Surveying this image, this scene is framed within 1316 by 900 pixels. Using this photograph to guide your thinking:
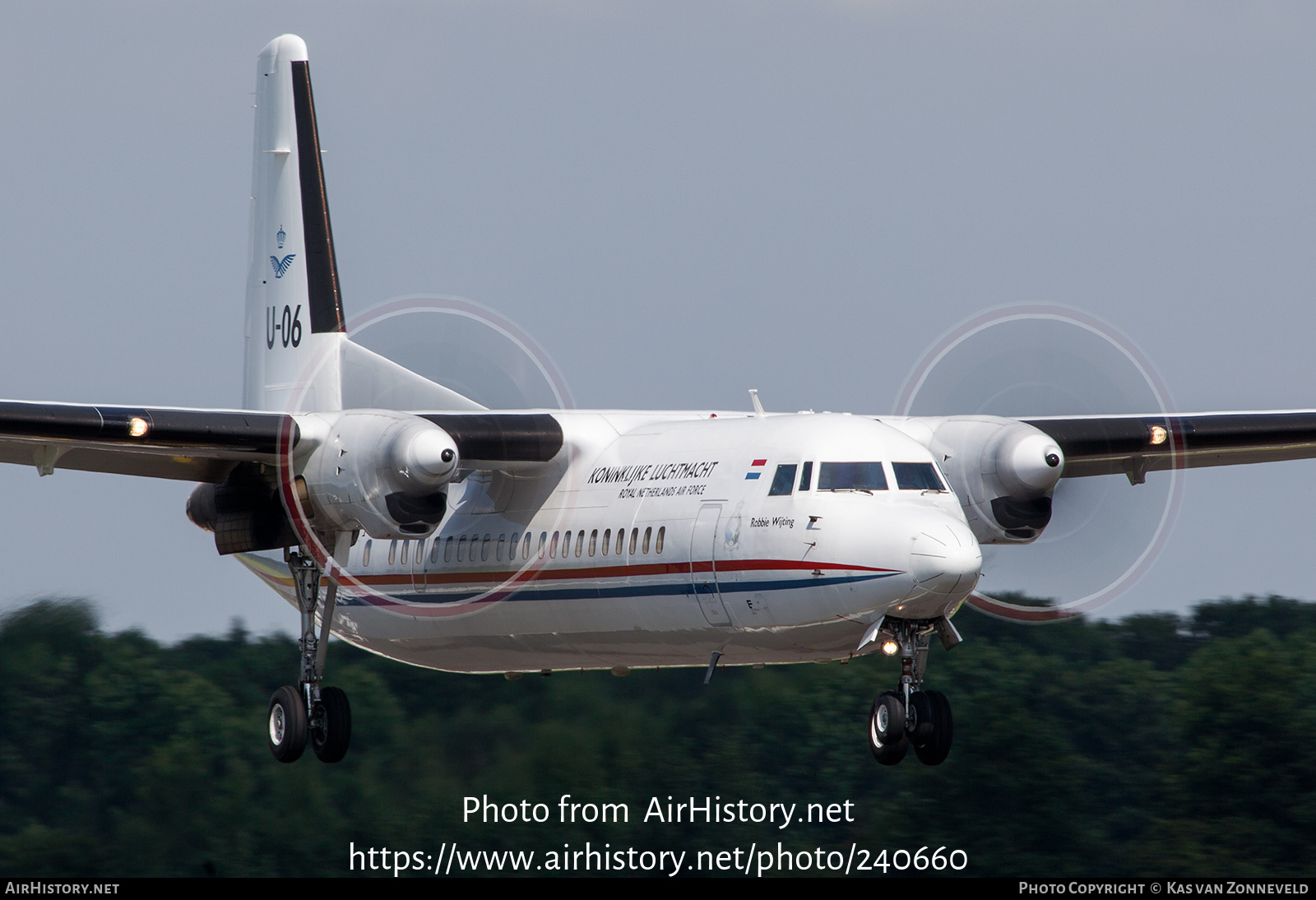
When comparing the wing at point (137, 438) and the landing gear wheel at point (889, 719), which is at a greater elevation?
the wing at point (137, 438)

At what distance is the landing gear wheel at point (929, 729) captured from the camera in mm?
14492

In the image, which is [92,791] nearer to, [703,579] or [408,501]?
[408,501]

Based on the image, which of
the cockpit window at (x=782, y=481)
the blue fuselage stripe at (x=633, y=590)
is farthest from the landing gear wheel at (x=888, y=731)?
the cockpit window at (x=782, y=481)

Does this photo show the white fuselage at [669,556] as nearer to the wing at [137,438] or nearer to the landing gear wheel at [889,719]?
the landing gear wheel at [889,719]

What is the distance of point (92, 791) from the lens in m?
29.3

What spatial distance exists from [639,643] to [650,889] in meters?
9.03

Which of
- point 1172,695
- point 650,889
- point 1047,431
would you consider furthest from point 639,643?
point 1172,695

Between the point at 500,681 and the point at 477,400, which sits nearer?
the point at 477,400

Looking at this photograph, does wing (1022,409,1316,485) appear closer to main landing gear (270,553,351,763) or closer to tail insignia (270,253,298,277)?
main landing gear (270,553,351,763)

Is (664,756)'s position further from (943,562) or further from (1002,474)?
(943,562)

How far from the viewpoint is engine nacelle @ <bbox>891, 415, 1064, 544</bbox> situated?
54.3 feet

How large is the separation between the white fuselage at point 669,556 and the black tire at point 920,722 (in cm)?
72

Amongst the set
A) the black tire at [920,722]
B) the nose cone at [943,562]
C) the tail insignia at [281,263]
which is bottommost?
the black tire at [920,722]

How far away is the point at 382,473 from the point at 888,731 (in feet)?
17.0
